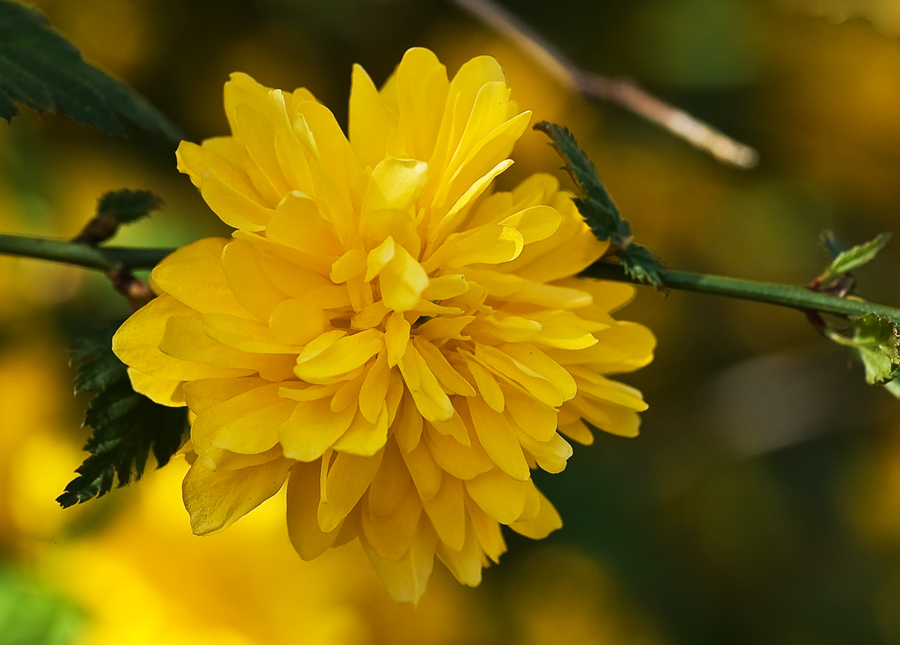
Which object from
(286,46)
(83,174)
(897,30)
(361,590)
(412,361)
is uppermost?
(897,30)

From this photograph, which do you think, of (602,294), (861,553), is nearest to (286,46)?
(602,294)

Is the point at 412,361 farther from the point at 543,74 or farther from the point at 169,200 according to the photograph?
the point at 543,74

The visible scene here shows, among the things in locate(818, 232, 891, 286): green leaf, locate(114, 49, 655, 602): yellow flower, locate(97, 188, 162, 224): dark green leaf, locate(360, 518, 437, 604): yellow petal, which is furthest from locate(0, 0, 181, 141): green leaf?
locate(818, 232, 891, 286): green leaf

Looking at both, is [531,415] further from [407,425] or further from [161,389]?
[161,389]

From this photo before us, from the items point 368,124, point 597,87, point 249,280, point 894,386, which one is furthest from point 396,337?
point 597,87

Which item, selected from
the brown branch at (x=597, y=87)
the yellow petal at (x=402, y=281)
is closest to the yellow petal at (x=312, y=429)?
the yellow petal at (x=402, y=281)

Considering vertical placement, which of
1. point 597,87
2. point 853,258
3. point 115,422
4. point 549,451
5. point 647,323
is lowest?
point 647,323
